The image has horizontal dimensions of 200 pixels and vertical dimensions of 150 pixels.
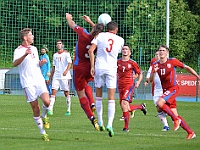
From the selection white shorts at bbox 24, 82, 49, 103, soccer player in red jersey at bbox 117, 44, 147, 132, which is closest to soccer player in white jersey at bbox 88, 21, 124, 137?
white shorts at bbox 24, 82, 49, 103

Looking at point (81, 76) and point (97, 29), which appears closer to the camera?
point (97, 29)

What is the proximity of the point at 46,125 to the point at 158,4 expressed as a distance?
2562 centimetres

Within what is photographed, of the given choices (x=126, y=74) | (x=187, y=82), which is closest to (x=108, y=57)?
(x=126, y=74)

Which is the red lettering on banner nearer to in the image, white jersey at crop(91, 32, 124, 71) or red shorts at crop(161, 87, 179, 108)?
red shorts at crop(161, 87, 179, 108)

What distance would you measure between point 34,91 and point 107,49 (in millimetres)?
1809

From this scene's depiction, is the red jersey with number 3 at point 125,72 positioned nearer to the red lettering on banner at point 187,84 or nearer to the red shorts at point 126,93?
the red shorts at point 126,93

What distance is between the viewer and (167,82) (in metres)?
15.0

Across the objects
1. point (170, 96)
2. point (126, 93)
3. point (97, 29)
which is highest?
point (97, 29)

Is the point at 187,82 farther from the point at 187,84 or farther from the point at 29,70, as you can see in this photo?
the point at 29,70

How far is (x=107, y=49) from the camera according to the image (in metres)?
13.9

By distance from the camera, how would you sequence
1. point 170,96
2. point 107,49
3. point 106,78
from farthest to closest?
point 170,96
point 106,78
point 107,49

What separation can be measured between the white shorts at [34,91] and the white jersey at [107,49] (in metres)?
1.48

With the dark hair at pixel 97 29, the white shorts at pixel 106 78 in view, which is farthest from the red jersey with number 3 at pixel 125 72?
the white shorts at pixel 106 78

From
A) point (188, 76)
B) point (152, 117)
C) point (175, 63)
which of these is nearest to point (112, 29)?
point (175, 63)
